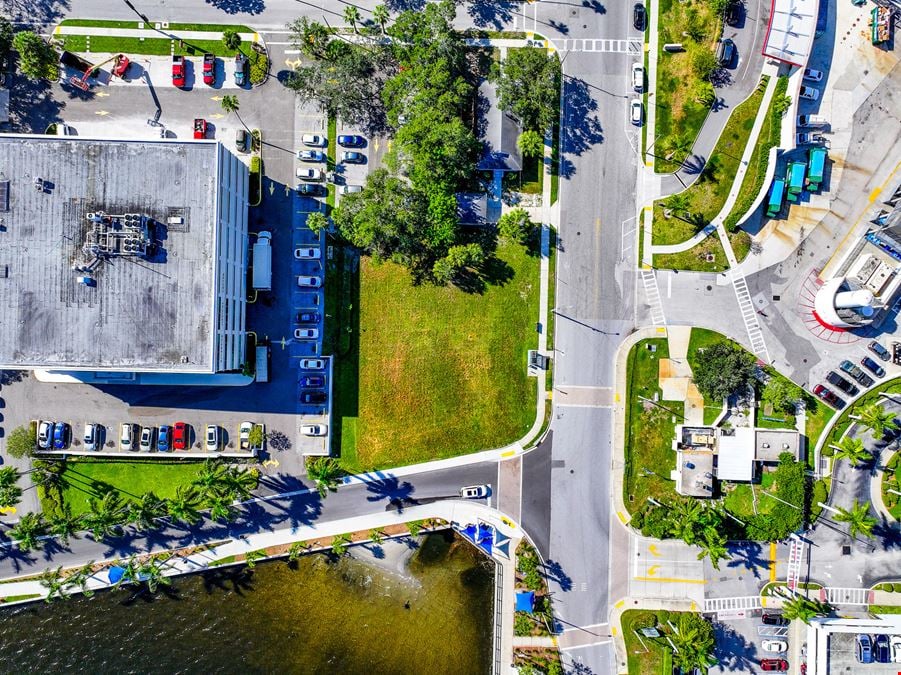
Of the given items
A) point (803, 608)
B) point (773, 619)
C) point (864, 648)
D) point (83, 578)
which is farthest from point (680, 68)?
point (83, 578)

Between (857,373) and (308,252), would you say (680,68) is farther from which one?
(308,252)

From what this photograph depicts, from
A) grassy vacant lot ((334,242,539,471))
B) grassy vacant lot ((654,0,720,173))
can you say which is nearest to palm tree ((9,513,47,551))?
grassy vacant lot ((334,242,539,471))

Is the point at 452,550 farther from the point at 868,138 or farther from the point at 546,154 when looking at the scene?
the point at 868,138

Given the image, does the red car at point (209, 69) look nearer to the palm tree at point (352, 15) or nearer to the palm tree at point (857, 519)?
the palm tree at point (352, 15)

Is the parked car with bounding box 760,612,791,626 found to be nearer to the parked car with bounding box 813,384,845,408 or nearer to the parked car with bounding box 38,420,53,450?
the parked car with bounding box 813,384,845,408

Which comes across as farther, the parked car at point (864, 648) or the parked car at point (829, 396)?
the parked car at point (829, 396)

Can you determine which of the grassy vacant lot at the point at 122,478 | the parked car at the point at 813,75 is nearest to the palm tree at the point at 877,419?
the parked car at the point at 813,75
